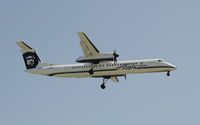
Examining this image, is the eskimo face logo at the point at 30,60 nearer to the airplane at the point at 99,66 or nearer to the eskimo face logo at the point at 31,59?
the eskimo face logo at the point at 31,59

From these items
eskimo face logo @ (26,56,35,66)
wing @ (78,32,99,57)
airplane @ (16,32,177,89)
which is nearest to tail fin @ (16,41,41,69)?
eskimo face logo @ (26,56,35,66)

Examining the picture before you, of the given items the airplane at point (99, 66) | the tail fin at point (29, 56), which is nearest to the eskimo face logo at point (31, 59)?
the tail fin at point (29, 56)

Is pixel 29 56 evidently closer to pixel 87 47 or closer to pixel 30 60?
pixel 30 60

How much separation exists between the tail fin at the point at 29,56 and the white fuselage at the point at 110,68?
10.3 feet

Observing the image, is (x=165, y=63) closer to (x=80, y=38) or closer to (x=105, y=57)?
(x=105, y=57)

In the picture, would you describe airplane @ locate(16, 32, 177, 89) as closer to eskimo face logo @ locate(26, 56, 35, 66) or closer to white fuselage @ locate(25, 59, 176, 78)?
white fuselage @ locate(25, 59, 176, 78)

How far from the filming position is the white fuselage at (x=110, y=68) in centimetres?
5047

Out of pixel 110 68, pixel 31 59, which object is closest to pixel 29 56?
pixel 31 59

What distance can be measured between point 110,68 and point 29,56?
42.6ft

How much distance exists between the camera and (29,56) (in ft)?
188

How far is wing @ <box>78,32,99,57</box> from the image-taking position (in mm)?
49250

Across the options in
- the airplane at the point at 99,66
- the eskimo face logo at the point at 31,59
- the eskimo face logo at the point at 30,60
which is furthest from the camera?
the eskimo face logo at the point at 30,60

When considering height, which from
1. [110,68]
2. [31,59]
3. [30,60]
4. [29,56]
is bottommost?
[110,68]

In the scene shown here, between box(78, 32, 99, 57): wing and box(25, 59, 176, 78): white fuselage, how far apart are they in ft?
6.41
